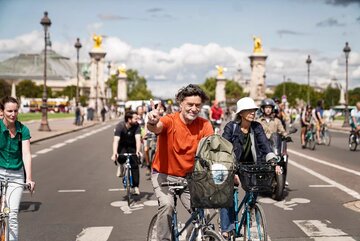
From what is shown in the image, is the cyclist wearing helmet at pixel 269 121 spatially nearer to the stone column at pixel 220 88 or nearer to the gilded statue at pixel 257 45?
the gilded statue at pixel 257 45

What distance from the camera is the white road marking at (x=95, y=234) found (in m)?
6.68

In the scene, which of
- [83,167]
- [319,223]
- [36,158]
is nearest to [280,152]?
[319,223]

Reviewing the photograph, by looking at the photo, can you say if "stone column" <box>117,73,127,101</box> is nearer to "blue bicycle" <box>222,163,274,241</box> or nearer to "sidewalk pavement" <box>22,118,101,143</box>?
"sidewalk pavement" <box>22,118,101,143</box>

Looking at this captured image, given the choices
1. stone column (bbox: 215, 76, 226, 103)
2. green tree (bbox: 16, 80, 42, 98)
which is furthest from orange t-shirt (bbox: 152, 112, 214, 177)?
green tree (bbox: 16, 80, 42, 98)

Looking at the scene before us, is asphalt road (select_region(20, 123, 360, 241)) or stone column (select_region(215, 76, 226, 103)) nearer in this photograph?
asphalt road (select_region(20, 123, 360, 241))

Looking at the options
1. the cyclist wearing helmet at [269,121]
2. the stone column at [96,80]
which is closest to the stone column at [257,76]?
the stone column at [96,80]

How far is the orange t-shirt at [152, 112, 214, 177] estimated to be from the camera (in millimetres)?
4699

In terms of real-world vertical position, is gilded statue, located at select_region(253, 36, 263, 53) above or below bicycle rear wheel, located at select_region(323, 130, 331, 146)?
above

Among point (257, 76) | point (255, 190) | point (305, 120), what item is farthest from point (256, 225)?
point (257, 76)

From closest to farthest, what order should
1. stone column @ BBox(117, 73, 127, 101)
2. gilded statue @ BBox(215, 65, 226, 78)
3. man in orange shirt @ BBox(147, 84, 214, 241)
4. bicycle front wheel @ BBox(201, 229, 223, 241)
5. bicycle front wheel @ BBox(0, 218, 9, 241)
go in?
bicycle front wheel @ BBox(201, 229, 223, 241) < man in orange shirt @ BBox(147, 84, 214, 241) < bicycle front wheel @ BBox(0, 218, 9, 241) < stone column @ BBox(117, 73, 127, 101) < gilded statue @ BBox(215, 65, 226, 78)

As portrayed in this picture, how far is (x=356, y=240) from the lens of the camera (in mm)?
6418

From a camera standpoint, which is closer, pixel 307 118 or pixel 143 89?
pixel 307 118

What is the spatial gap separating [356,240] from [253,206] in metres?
1.81

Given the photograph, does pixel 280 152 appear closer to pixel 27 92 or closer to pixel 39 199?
pixel 39 199
